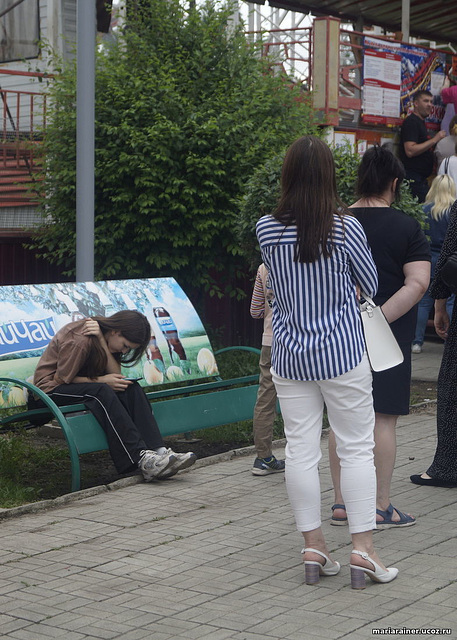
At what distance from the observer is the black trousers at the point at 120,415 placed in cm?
593

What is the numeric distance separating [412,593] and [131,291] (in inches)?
138

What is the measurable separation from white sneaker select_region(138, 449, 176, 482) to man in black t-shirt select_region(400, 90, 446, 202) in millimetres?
7850

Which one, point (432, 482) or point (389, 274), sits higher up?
point (389, 274)

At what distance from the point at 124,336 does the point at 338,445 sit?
2431 mm

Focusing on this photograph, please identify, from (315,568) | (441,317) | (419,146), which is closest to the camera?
(315,568)

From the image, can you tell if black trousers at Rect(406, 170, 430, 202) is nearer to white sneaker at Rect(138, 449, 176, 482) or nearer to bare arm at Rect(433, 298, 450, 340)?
bare arm at Rect(433, 298, 450, 340)

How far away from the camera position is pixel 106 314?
6.81 metres

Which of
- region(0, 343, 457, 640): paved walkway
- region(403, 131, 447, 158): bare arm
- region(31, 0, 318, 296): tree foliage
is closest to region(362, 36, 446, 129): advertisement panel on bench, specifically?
region(403, 131, 447, 158): bare arm

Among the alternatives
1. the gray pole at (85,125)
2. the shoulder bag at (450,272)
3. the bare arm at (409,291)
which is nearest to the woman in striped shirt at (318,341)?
the bare arm at (409,291)

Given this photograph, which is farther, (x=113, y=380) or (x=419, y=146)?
(x=419, y=146)

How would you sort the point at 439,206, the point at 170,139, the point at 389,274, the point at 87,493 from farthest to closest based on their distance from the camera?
the point at 439,206
the point at 170,139
the point at 87,493
the point at 389,274

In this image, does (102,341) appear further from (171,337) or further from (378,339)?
(378,339)

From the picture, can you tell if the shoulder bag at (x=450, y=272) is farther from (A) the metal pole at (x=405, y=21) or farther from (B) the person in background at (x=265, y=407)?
(A) the metal pole at (x=405, y=21)

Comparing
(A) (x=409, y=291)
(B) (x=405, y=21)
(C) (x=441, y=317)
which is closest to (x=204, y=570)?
(A) (x=409, y=291)
